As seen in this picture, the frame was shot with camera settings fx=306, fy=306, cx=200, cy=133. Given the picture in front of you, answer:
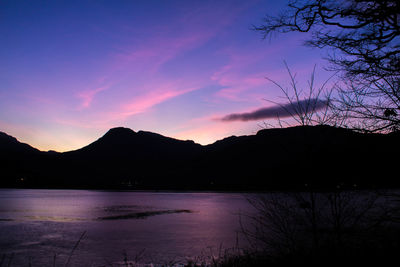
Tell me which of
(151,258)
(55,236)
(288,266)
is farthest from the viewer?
(55,236)

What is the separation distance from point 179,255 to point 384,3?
1322 centimetres

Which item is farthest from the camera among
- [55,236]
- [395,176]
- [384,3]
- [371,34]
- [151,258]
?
[55,236]

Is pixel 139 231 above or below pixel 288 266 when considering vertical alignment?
below

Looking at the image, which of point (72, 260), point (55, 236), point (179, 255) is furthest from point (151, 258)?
point (55, 236)

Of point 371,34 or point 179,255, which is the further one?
point 179,255

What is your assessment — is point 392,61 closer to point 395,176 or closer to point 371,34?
point 371,34

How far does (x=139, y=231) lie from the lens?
22719mm

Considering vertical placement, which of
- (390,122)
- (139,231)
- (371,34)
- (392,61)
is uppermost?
(371,34)

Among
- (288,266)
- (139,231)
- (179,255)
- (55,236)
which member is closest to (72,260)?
(179,255)

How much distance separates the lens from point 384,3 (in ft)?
12.5

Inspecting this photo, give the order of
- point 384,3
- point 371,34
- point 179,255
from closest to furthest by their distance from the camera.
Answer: point 384,3 → point 371,34 → point 179,255

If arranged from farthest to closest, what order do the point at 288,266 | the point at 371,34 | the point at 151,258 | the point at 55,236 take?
the point at 55,236
the point at 151,258
the point at 288,266
the point at 371,34

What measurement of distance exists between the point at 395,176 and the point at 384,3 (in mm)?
2866

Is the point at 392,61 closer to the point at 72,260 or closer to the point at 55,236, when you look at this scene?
the point at 72,260
